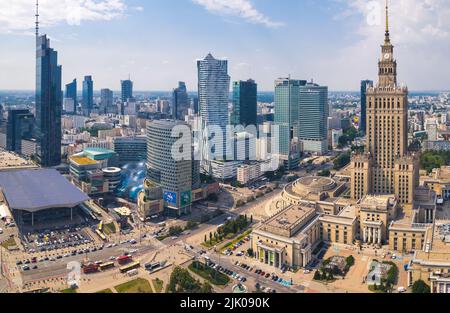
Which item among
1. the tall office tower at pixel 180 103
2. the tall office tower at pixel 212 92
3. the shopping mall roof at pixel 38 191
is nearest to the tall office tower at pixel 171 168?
the shopping mall roof at pixel 38 191

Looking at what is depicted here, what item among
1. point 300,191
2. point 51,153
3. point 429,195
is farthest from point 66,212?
point 429,195

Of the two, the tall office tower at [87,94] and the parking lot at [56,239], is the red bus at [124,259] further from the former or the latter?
the tall office tower at [87,94]

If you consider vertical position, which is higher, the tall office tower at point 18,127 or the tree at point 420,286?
the tall office tower at point 18,127

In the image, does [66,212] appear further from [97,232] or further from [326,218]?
[326,218]

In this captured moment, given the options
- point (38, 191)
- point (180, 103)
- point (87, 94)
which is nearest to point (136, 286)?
point (38, 191)

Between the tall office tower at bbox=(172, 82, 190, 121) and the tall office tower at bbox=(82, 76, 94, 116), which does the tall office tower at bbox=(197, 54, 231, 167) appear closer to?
the tall office tower at bbox=(172, 82, 190, 121)

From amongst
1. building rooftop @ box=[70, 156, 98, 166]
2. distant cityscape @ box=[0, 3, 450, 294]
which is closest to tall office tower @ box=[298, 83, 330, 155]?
distant cityscape @ box=[0, 3, 450, 294]
